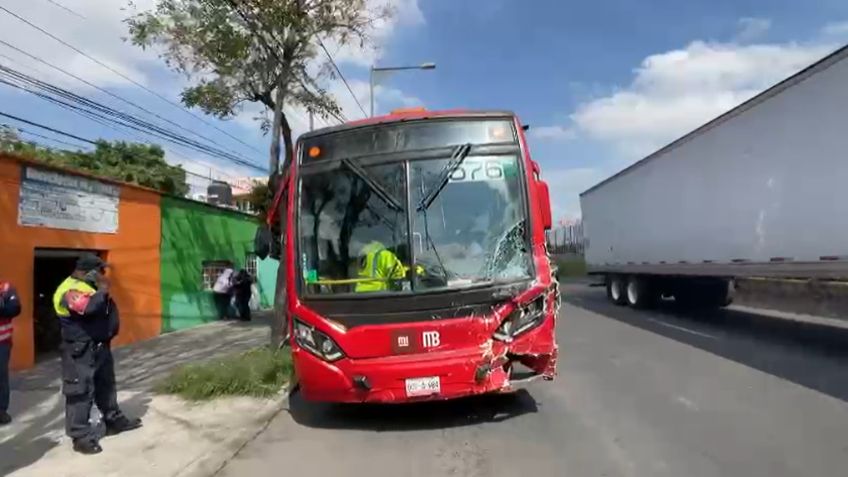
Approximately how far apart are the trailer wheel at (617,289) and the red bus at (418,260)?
14.2 meters

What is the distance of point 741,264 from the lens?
11992 millimetres

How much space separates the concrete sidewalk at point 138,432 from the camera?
531 cm

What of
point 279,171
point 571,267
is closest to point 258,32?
point 279,171

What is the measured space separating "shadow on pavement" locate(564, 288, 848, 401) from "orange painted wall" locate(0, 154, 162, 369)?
32.2ft

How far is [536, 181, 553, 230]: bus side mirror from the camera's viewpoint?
21.6 feet

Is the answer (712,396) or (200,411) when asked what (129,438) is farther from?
(712,396)

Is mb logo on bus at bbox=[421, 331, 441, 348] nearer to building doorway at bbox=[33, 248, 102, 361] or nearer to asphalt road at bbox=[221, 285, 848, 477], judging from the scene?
asphalt road at bbox=[221, 285, 848, 477]

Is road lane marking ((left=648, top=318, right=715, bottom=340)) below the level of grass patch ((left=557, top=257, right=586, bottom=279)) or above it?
below

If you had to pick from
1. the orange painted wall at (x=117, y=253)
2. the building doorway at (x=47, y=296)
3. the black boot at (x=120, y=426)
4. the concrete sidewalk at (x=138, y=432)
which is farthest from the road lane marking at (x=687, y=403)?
the building doorway at (x=47, y=296)

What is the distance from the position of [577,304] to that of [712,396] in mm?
14375

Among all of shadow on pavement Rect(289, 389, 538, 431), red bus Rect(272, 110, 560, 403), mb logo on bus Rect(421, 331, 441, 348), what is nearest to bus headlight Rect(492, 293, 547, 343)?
red bus Rect(272, 110, 560, 403)

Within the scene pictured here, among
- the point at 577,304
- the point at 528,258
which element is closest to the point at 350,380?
the point at 528,258

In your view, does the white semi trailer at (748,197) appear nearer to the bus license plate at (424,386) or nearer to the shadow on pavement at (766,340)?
the shadow on pavement at (766,340)

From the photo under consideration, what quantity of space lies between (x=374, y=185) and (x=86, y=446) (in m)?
3.26
